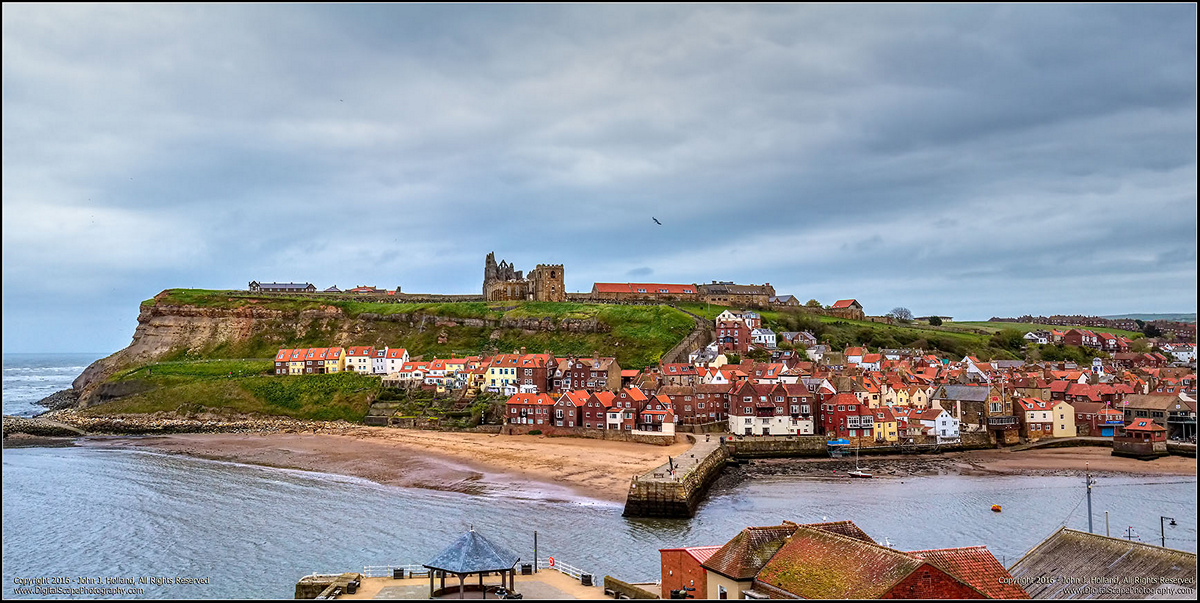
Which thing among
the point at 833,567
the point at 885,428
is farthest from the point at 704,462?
the point at 833,567

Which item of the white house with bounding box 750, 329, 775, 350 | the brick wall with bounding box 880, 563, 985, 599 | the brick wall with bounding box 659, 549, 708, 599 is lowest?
the brick wall with bounding box 659, 549, 708, 599

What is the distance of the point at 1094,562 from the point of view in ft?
73.0

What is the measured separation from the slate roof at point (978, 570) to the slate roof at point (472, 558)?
35.2ft

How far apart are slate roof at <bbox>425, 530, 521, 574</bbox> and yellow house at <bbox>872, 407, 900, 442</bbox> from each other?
57802 millimetres

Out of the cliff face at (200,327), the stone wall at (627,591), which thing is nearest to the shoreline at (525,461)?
the stone wall at (627,591)

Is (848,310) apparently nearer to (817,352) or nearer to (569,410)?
(817,352)

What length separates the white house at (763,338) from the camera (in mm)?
117438

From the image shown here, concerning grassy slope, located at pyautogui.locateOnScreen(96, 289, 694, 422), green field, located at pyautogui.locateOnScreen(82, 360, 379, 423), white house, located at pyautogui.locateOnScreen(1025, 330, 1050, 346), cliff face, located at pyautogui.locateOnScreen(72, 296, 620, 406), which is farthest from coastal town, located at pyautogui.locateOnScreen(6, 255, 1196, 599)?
white house, located at pyautogui.locateOnScreen(1025, 330, 1050, 346)

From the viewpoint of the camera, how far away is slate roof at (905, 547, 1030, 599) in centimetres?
2052

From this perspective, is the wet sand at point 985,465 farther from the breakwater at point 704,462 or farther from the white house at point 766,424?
the white house at point 766,424

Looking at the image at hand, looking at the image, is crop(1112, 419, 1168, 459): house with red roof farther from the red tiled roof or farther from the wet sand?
the red tiled roof

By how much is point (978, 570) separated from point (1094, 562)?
12.6ft

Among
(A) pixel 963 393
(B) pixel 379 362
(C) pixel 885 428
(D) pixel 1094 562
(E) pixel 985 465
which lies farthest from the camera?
(B) pixel 379 362

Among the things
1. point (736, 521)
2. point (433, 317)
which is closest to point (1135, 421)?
point (736, 521)
